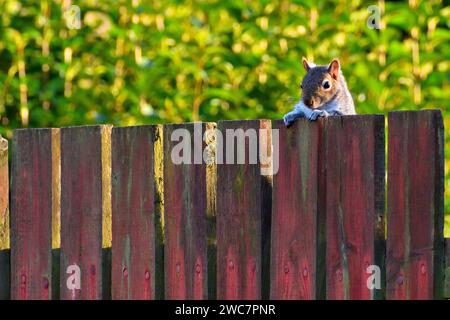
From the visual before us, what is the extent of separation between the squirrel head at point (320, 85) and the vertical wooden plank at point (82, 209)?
3.36 feet

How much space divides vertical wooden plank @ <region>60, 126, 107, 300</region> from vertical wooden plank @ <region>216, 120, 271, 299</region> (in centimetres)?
65

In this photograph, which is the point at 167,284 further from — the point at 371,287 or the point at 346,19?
the point at 346,19

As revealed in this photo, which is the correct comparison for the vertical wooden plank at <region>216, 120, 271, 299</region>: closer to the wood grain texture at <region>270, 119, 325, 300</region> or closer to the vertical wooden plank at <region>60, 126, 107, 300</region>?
the wood grain texture at <region>270, 119, 325, 300</region>

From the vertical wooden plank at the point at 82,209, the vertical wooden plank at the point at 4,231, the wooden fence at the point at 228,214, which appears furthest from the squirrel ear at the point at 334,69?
the vertical wooden plank at the point at 4,231

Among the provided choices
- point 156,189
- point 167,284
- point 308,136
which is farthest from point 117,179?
point 308,136

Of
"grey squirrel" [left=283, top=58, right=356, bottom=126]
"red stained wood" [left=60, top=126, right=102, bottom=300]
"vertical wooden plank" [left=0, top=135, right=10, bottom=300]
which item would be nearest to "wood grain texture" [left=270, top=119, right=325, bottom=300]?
"grey squirrel" [left=283, top=58, right=356, bottom=126]

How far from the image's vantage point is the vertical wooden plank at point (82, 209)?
4445 millimetres

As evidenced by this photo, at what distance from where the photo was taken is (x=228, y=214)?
4.09 metres

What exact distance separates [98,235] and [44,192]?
0.39 m

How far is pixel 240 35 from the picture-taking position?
22.9 ft

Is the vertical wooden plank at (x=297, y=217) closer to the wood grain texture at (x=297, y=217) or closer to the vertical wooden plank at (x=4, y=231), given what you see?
the wood grain texture at (x=297, y=217)

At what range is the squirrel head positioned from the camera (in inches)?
182

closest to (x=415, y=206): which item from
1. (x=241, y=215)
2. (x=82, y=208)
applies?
(x=241, y=215)

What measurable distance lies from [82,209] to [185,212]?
59 centimetres
